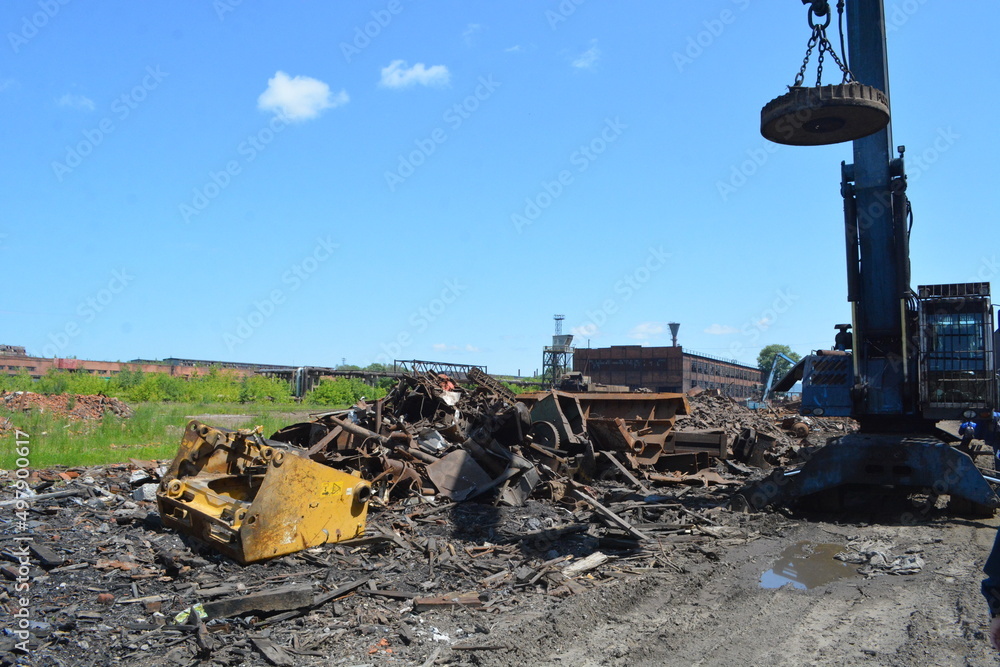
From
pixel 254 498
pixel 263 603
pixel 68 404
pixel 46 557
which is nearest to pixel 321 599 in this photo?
pixel 263 603

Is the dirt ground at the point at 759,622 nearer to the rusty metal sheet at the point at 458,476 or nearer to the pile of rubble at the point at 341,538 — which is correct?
the pile of rubble at the point at 341,538

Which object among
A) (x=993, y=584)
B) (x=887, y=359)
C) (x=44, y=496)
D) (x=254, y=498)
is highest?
(x=887, y=359)

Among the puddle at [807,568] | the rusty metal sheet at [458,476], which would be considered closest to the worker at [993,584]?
the puddle at [807,568]

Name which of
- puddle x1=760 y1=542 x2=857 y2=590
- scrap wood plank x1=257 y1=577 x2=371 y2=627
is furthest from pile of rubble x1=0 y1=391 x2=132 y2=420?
puddle x1=760 y1=542 x2=857 y2=590

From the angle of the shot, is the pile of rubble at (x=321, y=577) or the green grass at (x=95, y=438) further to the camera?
the green grass at (x=95, y=438)

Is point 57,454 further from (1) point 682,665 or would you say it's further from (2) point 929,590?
(2) point 929,590

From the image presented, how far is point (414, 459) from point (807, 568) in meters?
5.16

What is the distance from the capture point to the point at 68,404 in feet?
81.9

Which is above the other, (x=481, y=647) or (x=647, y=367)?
(x=647, y=367)

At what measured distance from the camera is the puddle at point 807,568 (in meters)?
6.02

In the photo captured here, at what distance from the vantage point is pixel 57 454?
564 inches

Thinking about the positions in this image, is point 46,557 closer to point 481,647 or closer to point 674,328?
point 481,647

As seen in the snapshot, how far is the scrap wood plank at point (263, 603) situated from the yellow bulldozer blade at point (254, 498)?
853 mm

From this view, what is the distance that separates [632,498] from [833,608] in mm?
4442
